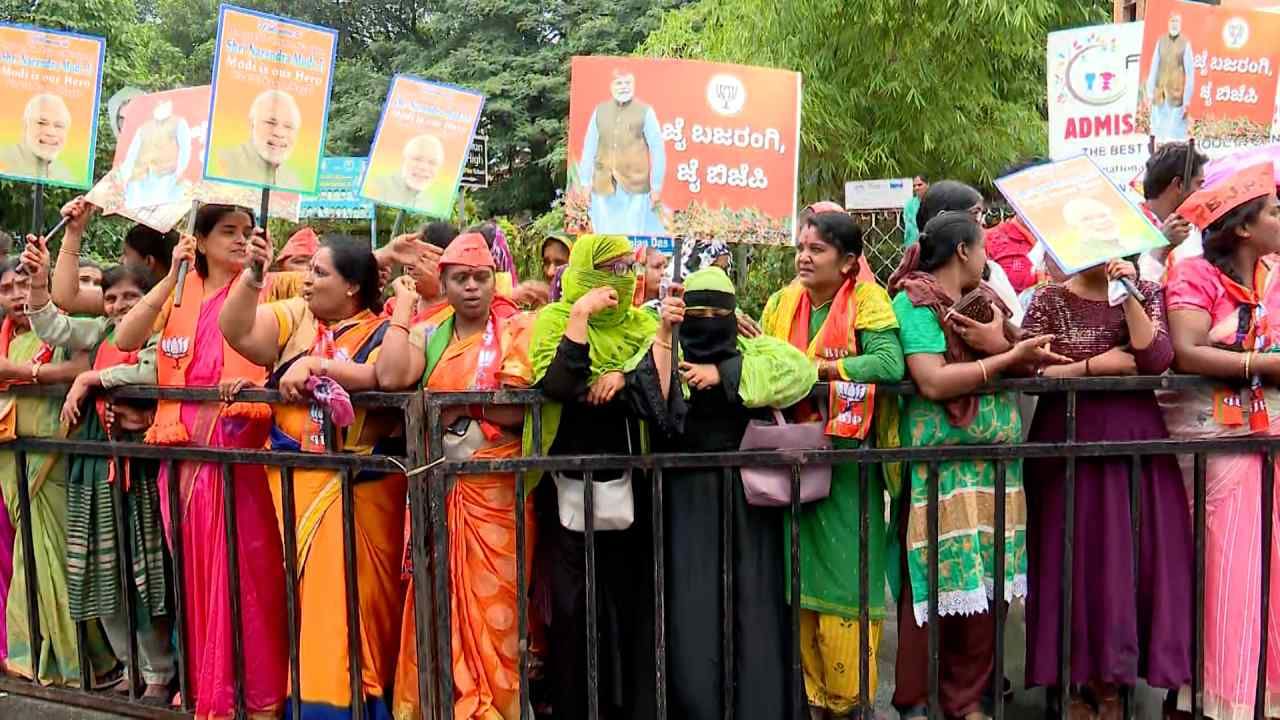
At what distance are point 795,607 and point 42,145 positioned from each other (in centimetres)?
342

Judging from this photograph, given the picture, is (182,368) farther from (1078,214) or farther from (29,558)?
(1078,214)

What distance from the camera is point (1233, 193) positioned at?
132 inches

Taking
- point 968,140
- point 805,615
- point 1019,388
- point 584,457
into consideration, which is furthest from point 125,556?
point 968,140

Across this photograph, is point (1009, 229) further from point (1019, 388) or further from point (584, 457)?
point (584, 457)

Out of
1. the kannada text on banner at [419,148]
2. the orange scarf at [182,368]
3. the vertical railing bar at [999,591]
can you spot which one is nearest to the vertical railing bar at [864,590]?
the vertical railing bar at [999,591]

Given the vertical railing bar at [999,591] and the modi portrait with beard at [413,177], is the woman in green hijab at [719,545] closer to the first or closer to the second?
the vertical railing bar at [999,591]

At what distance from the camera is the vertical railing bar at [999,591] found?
3112mm

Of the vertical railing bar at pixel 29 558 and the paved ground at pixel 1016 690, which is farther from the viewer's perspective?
the vertical railing bar at pixel 29 558

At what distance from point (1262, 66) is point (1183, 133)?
46 centimetres

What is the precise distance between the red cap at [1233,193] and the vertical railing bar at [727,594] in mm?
1816

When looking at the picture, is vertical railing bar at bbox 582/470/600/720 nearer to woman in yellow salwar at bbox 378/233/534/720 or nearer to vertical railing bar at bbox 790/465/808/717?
woman in yellow salwar at bbox 378/233/534/720

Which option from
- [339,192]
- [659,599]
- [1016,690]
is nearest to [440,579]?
[659,599]

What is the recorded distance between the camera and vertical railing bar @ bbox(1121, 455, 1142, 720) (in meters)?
3.18

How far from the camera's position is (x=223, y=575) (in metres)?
3.50
